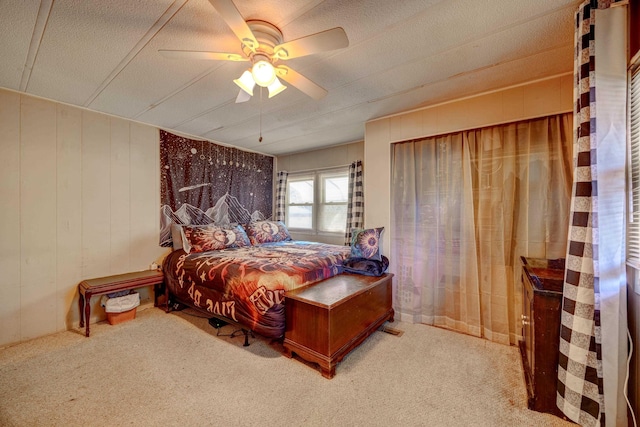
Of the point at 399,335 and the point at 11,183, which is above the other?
the point at 11,183

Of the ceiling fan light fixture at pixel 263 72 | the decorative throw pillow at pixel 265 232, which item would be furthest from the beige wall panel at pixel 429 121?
the decorative throw pillow at pixel 265 232

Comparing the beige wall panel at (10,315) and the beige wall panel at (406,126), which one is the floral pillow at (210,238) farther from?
the beige wall panel at (406,126)

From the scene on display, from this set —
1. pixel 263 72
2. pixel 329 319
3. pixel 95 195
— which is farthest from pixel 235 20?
pixel 95 195

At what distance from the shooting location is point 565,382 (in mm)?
1381

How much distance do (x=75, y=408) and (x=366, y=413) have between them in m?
1.80

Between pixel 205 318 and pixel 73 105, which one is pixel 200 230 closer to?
pixel 205 318

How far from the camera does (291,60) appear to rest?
1.90m

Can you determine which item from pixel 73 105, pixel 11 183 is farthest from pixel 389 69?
pixel 11 183

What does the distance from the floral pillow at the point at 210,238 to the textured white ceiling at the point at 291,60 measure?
142 cm

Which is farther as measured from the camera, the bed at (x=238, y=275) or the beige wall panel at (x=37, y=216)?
the beige wall panel at (x=37, y=216)

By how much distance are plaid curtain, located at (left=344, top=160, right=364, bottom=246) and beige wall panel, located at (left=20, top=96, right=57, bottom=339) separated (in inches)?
136

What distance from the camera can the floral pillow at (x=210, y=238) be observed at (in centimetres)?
312

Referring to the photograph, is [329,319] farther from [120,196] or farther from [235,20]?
[120,196]

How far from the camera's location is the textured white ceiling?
142 cm
